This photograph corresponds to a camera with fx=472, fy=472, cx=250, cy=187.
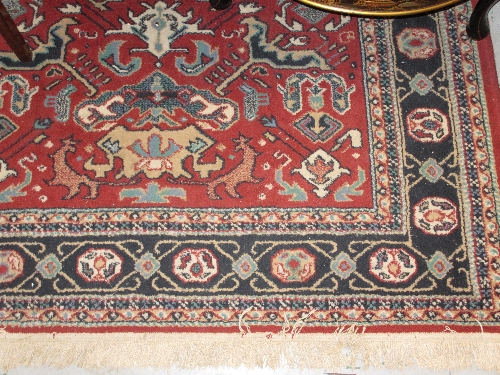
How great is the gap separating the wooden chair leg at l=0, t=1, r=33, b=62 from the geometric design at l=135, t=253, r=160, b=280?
2.66 feet

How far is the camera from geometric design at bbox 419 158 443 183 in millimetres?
1504

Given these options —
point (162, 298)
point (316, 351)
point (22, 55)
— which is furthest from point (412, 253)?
point (22, 55)

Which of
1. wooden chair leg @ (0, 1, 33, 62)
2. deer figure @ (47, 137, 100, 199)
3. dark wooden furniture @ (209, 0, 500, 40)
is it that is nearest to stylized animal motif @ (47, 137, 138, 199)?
deer figure @ (47, 137, 100, 199)

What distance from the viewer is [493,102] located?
1581 mm

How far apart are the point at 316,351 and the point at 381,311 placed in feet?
0.73

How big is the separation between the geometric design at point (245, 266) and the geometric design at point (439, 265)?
0.53m

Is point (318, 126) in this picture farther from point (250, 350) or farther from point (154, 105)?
point (250, 350)

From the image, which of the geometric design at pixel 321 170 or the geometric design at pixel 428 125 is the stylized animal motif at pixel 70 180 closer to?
the geometric design at pixel 321 170

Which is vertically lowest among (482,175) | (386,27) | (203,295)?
(203,295)

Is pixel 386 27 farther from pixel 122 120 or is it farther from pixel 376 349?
pixel 376 349

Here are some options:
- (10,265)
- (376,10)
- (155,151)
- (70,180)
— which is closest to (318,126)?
(376,10)

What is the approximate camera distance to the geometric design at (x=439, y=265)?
141 centimetres

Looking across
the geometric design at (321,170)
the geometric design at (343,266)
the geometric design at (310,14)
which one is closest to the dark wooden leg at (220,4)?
the geometric design at (310,14)

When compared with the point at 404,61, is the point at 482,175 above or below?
below
